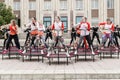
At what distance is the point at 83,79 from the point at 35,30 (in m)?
8.10

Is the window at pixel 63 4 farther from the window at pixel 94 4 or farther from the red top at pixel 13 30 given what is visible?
the red top at pixel 13 30

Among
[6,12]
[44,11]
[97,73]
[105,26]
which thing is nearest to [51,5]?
[44,11]

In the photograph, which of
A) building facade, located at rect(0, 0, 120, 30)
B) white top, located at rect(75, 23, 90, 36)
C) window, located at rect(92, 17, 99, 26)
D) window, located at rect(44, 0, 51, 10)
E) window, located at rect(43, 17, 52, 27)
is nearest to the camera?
white top, located at rect(75, 23, 90, 36)

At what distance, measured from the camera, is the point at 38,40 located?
20.7 meters

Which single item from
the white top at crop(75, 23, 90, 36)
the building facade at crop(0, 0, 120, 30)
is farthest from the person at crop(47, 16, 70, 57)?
the building facade at crop(0, 0, 120, 30)

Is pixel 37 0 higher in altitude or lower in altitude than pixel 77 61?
higher

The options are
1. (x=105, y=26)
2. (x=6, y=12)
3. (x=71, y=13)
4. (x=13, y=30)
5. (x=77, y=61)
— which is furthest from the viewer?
(x=71, y=13)

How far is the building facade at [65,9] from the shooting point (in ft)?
237

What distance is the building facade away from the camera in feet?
237

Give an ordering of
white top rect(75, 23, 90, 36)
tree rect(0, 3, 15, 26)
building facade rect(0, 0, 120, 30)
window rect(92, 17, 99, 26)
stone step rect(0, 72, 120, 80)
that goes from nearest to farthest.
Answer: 1. stone step rect(0, 72, 120, 80)
2. white top rect(75, 23, 90, 36)
3. tree rect(0, 3, 15, 26)
4. window rect(92, 17, 99, 26)
5. building facade rect(0, 0, 120, 30)

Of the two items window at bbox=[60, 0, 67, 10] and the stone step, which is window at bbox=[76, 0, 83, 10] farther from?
the stone step

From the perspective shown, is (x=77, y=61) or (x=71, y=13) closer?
(x=77, y=61)

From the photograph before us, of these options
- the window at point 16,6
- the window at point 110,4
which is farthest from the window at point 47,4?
the window at point 110,4

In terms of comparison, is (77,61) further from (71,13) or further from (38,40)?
(71,13)
